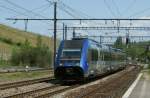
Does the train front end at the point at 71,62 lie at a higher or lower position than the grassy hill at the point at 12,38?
lower

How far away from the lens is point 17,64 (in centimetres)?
7731

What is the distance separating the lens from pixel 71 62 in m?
33.0

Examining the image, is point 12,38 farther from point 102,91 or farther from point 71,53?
point 102,91

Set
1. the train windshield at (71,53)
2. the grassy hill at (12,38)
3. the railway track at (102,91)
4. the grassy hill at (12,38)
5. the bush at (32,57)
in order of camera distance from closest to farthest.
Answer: the railway track at (102,91) → the train windshield at (71,53) → the bush at (32,57) → the grassy hill at (12,38) → the grassy hill at (12,38)

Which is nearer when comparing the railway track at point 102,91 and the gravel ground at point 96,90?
the railway track at point 102,91

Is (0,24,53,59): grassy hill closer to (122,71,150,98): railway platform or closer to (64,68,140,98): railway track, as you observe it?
(64,68,140,98): railway track

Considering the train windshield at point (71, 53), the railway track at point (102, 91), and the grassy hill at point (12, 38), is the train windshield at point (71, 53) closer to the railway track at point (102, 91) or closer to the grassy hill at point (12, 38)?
the railway track at point (102, 91)

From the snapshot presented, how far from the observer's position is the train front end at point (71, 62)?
32.7 metres

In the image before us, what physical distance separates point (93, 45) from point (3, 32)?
337 feet

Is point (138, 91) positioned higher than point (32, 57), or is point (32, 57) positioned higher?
point (32, 57)

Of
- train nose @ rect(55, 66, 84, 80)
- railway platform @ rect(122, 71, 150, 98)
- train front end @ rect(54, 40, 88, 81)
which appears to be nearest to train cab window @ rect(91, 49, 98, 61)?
train front end @ rect(54, 40, 88, 81)

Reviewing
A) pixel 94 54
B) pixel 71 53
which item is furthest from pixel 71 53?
pixel 94 54

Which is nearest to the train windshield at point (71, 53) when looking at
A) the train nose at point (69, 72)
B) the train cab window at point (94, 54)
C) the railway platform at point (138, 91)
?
the train nose at point (69, 72)

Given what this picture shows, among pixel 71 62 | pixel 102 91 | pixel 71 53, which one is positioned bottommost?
pixel 102 91
